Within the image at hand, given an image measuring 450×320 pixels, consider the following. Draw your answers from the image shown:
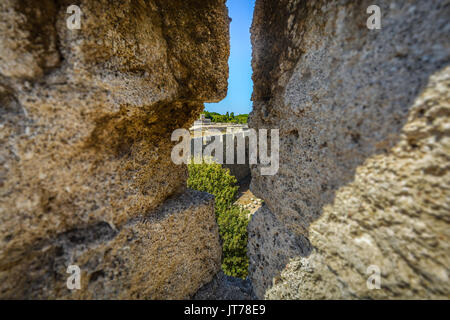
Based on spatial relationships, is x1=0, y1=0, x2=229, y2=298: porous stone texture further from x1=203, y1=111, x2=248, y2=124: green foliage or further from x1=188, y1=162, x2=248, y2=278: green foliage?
x1=203, y1=111, x2=248, y2=124: green foliage

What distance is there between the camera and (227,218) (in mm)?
4223

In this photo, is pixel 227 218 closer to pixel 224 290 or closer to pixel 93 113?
pixel 224 290

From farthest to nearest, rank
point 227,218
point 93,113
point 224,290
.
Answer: point 227,218, point 224,290, point 93,113

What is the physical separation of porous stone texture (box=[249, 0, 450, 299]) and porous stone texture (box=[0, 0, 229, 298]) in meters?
0.47

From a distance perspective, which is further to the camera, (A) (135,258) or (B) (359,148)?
(A) (135,258)

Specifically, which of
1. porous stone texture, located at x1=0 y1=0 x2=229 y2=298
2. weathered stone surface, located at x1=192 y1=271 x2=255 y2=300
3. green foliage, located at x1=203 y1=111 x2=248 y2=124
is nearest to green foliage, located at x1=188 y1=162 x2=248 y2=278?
weathered stone surface, located at x1=192 y1=271 x2=255 y2=300

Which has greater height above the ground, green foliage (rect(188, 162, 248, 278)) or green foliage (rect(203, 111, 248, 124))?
green foliage (rect(203, 111, 248, 124))

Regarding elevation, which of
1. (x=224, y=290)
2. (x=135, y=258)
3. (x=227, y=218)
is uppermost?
(x=135, y=258)

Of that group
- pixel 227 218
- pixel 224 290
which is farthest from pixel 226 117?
pixel 224 290

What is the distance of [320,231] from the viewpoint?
75 cm

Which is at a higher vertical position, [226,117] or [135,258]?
[226,117]

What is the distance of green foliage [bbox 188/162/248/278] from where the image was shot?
3564mm

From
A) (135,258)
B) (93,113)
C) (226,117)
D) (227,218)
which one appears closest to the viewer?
(93,113)

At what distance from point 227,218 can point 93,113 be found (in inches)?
148
